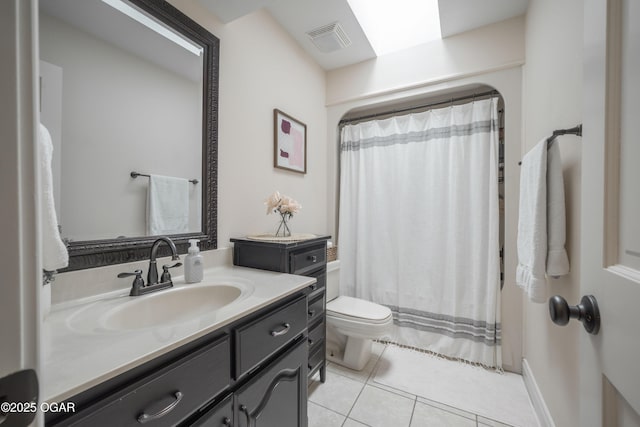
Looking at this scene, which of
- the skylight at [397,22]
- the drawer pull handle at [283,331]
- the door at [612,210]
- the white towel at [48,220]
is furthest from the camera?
the skylight at [397,22]

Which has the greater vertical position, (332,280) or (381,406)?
(332,280)

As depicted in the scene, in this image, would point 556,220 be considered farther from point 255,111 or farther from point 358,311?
point 255,111

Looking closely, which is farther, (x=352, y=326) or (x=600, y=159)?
(x=352, y=326)

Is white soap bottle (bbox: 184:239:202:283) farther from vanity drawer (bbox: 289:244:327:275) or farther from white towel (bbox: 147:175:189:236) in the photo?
vanity drawer (bbox: 289:244:327:275)

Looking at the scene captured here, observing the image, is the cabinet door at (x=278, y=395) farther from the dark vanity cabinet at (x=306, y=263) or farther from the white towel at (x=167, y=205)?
the white towel at (x=167, y=205)

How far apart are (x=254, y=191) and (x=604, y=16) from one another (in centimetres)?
155

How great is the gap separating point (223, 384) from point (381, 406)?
115 centimetres

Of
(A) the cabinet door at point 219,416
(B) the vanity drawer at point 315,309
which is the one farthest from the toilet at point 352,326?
(A) the cabinet door at point 219,416

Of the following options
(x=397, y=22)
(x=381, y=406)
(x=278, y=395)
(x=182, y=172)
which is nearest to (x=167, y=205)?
(x=182, y=172)

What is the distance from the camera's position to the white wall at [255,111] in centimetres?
146

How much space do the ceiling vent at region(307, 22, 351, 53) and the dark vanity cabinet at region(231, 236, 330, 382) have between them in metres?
1.54

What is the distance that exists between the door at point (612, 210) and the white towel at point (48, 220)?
121 centimetres

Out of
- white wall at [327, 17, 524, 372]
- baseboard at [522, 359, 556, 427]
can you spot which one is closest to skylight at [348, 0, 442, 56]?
white wall at [327, 17, 524, 372]

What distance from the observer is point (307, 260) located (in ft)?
4.83
